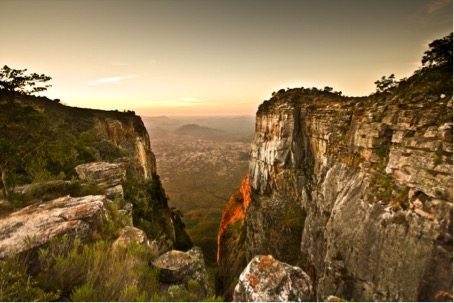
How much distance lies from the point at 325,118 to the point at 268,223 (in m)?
17.9

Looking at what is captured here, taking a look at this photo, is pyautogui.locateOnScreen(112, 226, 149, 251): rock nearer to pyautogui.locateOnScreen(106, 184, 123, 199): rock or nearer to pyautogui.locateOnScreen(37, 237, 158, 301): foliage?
pyautogui.locateOnScreen(37, 237, 158, 301): foliage

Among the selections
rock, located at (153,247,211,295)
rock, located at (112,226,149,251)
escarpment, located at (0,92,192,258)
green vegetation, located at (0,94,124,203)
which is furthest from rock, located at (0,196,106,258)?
green vegetation, located at (0,94,124,203)

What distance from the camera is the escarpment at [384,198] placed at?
1317cm

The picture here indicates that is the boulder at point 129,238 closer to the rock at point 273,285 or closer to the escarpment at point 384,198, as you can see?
the rock at point 273,285

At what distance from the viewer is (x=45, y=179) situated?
1269 cm

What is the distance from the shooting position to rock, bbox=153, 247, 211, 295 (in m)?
6.02

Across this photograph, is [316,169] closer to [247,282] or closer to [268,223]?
[268,223]

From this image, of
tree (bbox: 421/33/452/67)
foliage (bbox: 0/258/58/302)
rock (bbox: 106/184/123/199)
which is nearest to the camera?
foliage (bbox: 0/258/58/302)

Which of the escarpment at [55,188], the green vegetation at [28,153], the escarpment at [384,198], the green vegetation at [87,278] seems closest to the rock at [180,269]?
the green vegetation at [87,278]

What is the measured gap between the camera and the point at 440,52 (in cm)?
1727

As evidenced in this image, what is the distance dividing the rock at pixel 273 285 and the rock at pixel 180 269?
149 centimetres

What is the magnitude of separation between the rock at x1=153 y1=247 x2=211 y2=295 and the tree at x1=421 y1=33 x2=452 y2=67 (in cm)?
2114

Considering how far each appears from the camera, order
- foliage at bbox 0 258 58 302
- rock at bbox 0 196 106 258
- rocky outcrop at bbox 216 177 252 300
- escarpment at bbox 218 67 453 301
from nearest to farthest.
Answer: foliage at bbox 0 258 58 302
rock at bbox 0 196 106 258
escarpment at bbox 218 67 453 301
rocky outcrop at bbox 216 177 252 300

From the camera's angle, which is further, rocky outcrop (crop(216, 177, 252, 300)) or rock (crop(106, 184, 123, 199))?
rocky outcrop (crop(216, 177, 252, 300))
